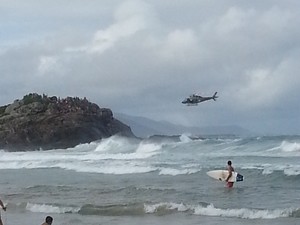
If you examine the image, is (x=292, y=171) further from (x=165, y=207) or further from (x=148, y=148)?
(x=148, y=148)

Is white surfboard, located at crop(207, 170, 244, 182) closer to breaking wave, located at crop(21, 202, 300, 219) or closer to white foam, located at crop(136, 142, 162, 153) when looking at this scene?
breaking wave, located at crop(21, 202, 300, 219)

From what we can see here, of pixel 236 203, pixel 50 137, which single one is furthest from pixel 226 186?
pixel 50 137

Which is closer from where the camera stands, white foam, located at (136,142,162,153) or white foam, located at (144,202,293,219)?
white foam, located at (144,202,293,219)

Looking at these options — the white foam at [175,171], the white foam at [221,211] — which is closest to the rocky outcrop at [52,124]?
the white foam at [175,171]

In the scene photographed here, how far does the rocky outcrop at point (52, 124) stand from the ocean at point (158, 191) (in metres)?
30.7

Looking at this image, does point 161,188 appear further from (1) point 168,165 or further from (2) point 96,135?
(2) point 96,135

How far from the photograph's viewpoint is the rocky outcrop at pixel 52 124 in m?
76.8

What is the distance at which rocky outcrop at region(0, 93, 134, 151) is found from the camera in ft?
252

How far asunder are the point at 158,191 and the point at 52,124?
54551 millimetres

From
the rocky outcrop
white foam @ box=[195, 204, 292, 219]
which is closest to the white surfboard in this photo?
white foam @ box=[195, 204, 292, 219]

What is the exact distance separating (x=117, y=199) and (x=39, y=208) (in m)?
3.06

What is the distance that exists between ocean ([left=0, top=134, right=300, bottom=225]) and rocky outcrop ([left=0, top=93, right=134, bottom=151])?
1209 inches

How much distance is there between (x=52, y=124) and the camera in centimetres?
7894

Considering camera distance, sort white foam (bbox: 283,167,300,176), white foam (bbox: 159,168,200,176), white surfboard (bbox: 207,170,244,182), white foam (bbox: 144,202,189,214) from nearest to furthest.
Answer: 1. white foam (bbox: 144,202,189,214)
2. white surfboard (bbox: 207,170,244,182)
3. white foam (bbox: 283,167,300,176)
4. white foam (bbox: 159,168,200,176)
